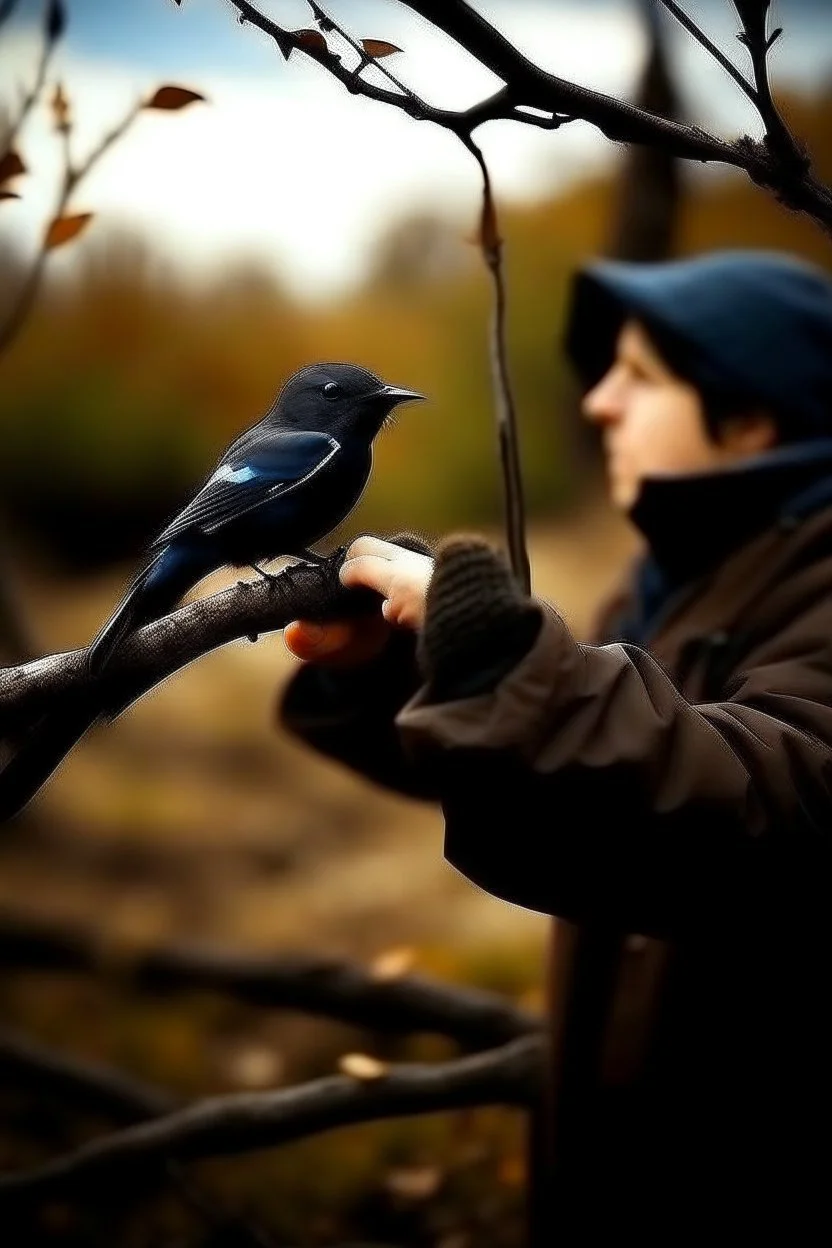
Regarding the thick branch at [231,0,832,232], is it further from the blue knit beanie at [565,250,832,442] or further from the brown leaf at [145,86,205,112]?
the blue knit beanie at [565,250,832,442]

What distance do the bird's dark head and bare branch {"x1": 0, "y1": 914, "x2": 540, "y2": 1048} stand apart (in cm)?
142

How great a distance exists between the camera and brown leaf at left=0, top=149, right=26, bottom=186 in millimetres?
1077

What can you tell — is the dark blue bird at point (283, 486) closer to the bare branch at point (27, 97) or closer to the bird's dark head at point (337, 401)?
the bird's dark head at point (337, 401)

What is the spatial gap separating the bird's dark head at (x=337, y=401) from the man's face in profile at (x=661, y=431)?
79 cm

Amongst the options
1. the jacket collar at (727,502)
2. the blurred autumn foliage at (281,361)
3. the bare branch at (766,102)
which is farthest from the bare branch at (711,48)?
the blurred autumn foliage at (281,361)

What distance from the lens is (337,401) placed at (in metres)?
0.88

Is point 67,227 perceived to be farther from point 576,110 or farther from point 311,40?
point 576,110

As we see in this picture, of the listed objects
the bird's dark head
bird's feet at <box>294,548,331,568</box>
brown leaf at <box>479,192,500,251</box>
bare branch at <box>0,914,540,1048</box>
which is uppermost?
brown leaf at <box>479,192,500,251</box>

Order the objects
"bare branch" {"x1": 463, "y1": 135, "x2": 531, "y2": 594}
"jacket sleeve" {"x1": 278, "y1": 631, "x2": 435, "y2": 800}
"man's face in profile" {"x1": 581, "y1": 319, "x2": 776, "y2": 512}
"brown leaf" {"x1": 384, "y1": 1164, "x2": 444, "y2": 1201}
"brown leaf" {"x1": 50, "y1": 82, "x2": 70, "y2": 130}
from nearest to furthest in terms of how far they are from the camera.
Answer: "bare branch" {"x1": 463, "y1": 135, "x2": 531, "y2": 594}
"brown leaf" {"x1": 50, "y1": 82, "x2": 70, "y2": 130}
"jacket sleeve" {"x1": 278, "y1": 631, "x2": 435, "y2": 800}
"man's face in profile" {"x1": 581, "y1": 319, "x2": 776, "y2": 512}
"brown leaf" {"x1": 384, "y1": 1164, "x2": 444, "y2": 1201}

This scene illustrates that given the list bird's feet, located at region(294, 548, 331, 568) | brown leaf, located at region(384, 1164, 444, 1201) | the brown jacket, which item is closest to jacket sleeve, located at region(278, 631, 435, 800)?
the brown jacket

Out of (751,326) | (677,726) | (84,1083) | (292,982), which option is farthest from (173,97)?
(84,1083)

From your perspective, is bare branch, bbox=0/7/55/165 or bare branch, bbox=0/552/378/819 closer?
bare branch, bbox=0/552/378/819

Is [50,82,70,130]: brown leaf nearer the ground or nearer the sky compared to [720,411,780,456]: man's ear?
nearer the sky

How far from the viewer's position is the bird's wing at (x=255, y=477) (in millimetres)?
850
